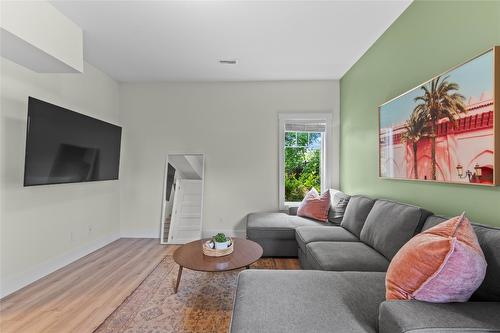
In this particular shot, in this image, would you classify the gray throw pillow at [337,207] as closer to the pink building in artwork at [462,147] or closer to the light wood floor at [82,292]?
the light wood floor at [82,292]

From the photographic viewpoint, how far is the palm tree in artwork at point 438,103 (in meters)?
1.66

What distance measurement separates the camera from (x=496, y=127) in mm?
1386

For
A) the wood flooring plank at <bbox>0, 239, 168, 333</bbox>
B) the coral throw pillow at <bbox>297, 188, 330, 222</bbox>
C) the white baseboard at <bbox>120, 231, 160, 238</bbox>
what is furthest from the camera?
the white baseboard at <bbox>120, 231, 160, 238</bbox>

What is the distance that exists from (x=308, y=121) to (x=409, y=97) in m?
2.02

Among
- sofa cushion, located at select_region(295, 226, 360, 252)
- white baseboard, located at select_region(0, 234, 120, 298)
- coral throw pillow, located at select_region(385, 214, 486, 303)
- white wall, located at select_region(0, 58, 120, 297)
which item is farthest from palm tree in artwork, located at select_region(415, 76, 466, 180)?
white baseboard, located at select_region(0, 234, 120, 298)

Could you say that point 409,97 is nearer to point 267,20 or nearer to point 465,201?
point 465,201

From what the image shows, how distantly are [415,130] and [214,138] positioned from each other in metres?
2.91

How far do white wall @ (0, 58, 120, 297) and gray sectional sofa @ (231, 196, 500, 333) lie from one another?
2395 millimetres

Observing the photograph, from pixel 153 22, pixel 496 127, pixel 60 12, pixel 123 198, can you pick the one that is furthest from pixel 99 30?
pixel 496 127

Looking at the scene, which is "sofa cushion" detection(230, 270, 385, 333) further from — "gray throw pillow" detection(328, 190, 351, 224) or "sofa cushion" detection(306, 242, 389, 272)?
"gray throw pillow" detection(328, 190, 351, 224)

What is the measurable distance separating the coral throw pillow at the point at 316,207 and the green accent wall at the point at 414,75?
1.54 ft

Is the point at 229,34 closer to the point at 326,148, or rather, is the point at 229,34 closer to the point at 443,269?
the point at 326,148

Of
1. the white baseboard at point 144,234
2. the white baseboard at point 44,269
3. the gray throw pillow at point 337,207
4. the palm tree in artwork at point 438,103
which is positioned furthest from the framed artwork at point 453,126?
the white baseboard at point 44,269

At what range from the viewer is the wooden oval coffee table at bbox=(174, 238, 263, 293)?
6.66 ft
